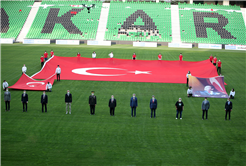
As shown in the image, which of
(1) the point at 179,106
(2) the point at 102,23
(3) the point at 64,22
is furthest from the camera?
(2) the point at 102,23

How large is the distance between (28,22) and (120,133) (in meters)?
59.9

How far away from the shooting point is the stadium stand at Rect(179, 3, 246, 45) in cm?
6334

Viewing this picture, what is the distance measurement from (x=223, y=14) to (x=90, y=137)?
6486 cm

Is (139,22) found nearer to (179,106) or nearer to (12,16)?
(12,16)

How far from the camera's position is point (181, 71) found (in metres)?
32.3

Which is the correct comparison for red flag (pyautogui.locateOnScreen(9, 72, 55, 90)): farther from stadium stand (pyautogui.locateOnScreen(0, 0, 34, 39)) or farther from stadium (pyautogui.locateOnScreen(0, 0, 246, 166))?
stadium stand (pyautogui.locateOnScreen(0, 0, 34, 39))

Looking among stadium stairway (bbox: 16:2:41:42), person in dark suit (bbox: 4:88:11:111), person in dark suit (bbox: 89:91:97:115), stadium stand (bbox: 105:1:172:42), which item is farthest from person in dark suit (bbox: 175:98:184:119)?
stadium stairway (bbox: 16:2:41:42)

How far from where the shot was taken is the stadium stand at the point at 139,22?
64.4 m

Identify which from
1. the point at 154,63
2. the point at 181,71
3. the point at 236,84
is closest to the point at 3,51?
the point at 154,63

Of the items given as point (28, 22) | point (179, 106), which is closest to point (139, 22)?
point (28, 22)

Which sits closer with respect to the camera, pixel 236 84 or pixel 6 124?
pixel 6 124

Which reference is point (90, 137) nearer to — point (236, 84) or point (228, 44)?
point (236, 84)

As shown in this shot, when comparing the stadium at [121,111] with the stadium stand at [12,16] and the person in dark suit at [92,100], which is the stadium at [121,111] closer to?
the person in dark suit at [92,100]

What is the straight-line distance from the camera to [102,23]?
68.9 meters
